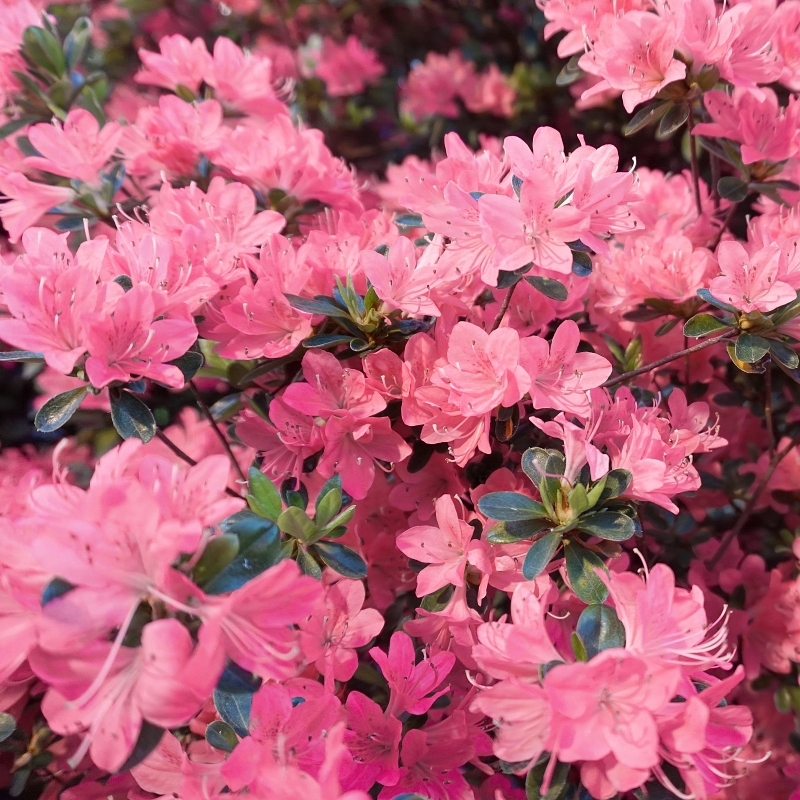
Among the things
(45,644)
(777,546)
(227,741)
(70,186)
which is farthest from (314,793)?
(70,186)

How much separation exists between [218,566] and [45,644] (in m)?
0.17

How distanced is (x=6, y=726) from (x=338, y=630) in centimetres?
50

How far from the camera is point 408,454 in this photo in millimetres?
1107

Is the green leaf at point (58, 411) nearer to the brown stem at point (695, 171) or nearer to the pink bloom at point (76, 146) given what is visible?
the pink bloom at point (76, 146)

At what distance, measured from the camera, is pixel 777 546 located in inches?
56.2

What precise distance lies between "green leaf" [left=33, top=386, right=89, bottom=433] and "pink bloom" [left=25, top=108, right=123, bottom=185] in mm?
543

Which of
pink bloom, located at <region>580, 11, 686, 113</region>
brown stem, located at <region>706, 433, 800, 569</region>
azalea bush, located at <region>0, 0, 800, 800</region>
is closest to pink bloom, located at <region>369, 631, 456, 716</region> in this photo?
azalea bush, located at <region>0, 0, 800, 800</region>

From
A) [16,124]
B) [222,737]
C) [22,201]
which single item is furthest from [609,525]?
[16,124]

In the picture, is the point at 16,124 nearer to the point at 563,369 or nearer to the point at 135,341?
the point at 135,341

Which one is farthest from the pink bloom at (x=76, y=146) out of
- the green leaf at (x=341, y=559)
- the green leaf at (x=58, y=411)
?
the green leaf at (x=341, y=559)

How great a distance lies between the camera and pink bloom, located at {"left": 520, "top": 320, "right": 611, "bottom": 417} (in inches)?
39.9

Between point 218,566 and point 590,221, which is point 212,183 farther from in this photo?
point 218,566

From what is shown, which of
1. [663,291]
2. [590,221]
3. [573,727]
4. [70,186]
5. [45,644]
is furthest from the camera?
[70,186]

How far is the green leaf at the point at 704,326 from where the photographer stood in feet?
3.65
